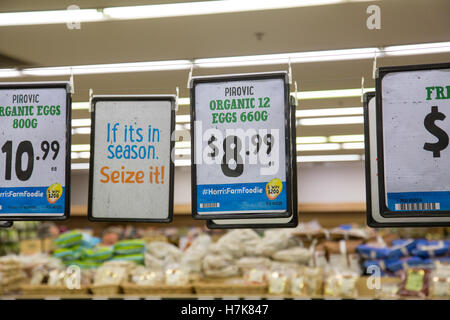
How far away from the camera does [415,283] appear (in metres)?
4.38

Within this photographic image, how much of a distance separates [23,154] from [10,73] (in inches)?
97.4

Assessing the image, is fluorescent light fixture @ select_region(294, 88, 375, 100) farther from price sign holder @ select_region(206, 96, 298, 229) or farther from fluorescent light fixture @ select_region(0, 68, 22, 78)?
price sign holder @ select_region(206, 96, 298, 229)

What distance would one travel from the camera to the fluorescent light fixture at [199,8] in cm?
330

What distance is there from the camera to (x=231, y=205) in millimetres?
2154

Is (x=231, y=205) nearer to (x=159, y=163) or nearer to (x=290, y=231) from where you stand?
(x=159, y=163)

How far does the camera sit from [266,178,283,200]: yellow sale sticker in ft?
7.00

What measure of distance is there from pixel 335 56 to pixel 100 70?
2.02m

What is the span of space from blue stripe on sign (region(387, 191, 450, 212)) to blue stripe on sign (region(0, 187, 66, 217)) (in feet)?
4.74

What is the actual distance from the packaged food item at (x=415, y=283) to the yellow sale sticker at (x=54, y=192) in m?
3.19

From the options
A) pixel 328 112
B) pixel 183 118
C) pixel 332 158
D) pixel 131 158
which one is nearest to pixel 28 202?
pixel 131 158

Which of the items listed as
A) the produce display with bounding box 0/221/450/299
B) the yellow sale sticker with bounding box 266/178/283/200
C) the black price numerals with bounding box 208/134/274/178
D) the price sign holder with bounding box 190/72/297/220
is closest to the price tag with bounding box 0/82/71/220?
the price sign holder with bounding box 190/72/297/220

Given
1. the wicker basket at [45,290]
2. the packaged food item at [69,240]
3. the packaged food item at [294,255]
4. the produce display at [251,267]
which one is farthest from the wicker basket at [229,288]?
the packaged food item at [69,240]

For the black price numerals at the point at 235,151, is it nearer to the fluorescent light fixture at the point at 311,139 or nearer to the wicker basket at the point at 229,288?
the wicker basket at the point at 229,288

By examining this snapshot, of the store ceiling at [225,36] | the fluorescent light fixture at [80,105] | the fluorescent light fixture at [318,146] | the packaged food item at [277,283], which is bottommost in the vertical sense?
the packaged food item at [277,283]
